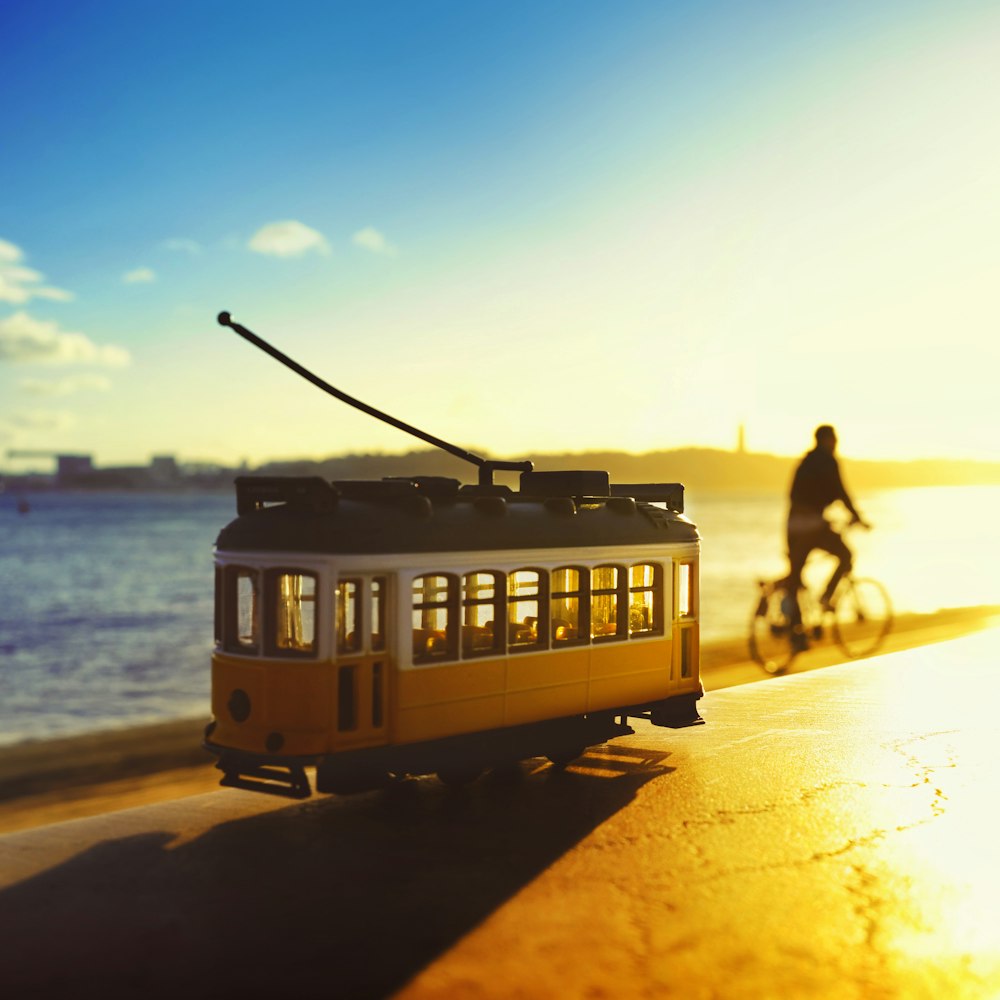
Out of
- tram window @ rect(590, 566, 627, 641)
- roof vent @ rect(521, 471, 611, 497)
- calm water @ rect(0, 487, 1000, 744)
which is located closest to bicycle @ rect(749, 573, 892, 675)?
tram window @ rect(590, 566, 627, 641)

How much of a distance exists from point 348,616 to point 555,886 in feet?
9.89

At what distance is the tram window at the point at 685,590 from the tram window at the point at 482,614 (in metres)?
3.06

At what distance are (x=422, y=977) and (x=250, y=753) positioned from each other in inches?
139

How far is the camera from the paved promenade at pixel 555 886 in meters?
7.44

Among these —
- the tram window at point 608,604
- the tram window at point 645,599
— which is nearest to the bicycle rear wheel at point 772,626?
the tram window at point 645,599

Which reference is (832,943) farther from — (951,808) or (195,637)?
(195,637)

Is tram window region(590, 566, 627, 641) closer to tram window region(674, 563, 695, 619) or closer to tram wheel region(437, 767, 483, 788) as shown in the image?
tram window region(674, 563, 695, 619)

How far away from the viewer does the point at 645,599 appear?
Result: 13.4m

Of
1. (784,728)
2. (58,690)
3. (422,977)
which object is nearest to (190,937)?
(422,977)

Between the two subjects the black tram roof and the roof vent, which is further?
the roof vent

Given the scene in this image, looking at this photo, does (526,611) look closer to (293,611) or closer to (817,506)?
(293,611)

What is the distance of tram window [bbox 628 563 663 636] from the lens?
43.1ft

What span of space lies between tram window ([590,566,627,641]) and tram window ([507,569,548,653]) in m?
0.95

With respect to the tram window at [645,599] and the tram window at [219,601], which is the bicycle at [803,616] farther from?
the tram window at [219,601]
